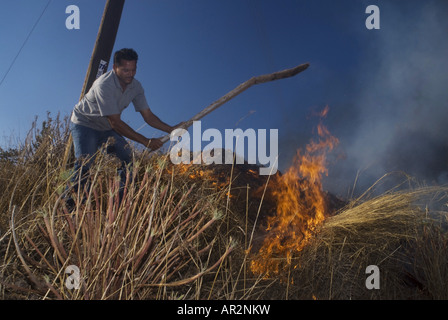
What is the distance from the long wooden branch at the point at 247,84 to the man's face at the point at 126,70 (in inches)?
45.6

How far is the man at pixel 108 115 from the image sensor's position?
182 inches

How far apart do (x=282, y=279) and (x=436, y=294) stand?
151cm

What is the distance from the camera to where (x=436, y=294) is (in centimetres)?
325

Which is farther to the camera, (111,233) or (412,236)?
(412,236)

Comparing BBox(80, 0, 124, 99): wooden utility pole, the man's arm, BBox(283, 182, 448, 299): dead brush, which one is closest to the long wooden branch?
the man's arm

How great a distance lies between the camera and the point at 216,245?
393 centimetres

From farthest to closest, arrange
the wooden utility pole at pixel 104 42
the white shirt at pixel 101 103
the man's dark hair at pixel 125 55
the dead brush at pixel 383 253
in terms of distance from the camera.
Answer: the wooden utility pole at pixel 104 42 → the man's dark hair at pixel 125 55 → the white shirt at pixel 101 103 → the dead brush at pixel 383 253

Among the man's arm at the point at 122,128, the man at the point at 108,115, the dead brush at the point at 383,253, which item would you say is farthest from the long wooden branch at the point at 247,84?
the dead brush at the point at 383,253

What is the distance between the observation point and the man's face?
4870mm

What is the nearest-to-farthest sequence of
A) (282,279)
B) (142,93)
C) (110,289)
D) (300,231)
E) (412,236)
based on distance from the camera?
(110,289), (282,279), (412,236), (300,231), (142,93)

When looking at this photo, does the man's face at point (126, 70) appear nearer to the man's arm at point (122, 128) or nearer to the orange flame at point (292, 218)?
the man's arm at point (122, 128)

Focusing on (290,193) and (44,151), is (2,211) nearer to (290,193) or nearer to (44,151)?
(44,151)

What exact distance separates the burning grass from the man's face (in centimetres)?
148

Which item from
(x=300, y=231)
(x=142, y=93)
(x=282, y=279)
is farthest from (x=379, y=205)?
(x=142, y=93)
